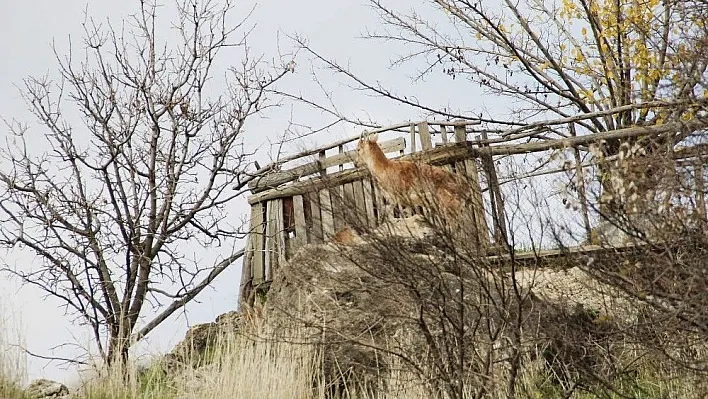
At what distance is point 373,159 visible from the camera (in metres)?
10.9

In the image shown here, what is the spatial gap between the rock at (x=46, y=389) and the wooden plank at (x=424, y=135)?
5.68m

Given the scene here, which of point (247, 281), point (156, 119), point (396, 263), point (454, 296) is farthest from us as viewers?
point (247, 281)

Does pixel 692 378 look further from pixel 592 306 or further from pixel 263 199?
pixel 263 199

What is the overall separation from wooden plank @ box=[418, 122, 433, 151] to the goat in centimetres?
100

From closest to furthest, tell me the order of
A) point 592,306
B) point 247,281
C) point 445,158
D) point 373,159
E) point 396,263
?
point 396,263
point 592,306
point 373,159
point 445,158
point 247,281

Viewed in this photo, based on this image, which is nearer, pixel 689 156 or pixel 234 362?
pixel 689 156

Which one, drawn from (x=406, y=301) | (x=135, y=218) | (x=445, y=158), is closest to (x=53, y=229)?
(x=135, y=218)

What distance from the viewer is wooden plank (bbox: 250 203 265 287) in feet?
43.6

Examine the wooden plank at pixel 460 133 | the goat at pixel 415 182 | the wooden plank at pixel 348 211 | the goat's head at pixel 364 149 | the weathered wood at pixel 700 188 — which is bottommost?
the weathered wood at pixel 700 188

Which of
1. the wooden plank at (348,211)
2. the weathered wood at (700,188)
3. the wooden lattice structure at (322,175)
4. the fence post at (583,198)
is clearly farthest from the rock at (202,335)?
the weathered wood at (700,188)

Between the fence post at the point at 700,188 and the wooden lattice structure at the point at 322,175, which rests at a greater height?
the wooden lattice structure at the point at 322,175

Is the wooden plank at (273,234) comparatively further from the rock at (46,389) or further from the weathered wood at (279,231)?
the rock at (46,389)

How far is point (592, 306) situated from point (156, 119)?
6442 millimetres

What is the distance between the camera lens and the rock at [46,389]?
9.88 m
